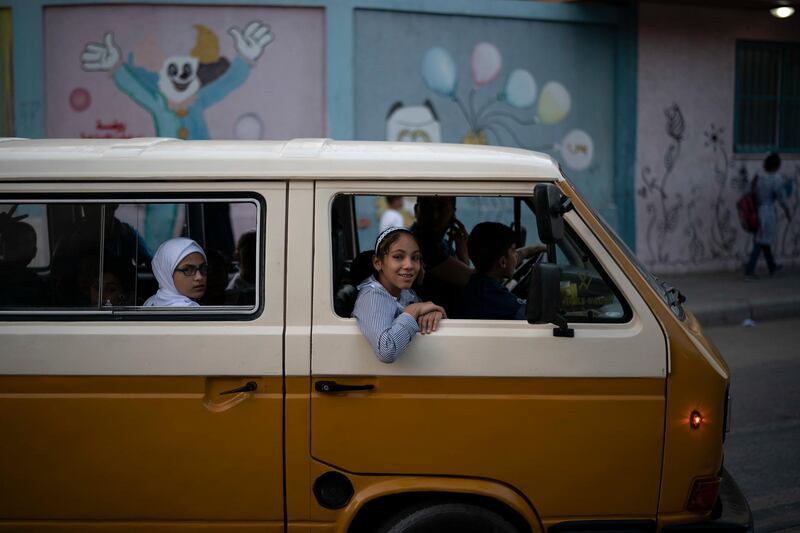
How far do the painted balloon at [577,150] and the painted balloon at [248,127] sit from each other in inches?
178

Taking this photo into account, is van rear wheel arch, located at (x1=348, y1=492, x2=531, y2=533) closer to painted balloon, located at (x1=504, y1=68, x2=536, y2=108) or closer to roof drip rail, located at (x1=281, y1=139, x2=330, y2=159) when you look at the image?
roof drip rail, located at (x1=281, y1=139, x2=330, y2=159)

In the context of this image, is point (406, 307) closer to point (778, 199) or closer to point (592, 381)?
point (592, 381)

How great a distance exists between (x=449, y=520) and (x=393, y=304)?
792mm

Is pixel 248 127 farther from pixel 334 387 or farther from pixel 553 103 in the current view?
pixel 334 387

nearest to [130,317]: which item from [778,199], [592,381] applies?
[592,381]

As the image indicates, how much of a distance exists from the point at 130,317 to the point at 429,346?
3.53 ft

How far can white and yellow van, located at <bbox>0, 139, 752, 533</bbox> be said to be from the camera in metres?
3.06

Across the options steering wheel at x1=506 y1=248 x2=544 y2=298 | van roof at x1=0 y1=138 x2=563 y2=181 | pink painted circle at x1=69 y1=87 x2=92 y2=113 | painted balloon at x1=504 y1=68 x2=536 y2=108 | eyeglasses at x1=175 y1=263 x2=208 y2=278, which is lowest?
steering wheel at x1=506 y1=248 x2=544 y2=298

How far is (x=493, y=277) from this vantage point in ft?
12.4

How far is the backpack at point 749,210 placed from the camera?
1280cm

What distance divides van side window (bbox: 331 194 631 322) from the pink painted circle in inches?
302

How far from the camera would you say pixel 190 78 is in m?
Answer: 11.6

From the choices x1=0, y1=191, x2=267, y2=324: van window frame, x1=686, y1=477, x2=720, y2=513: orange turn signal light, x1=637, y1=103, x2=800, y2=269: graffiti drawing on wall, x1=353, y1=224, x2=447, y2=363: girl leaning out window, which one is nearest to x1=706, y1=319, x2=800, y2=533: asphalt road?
x1=686, y1=477, x2=720, y2=513: orange turn signal light

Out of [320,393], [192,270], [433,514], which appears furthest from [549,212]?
[192,270]
